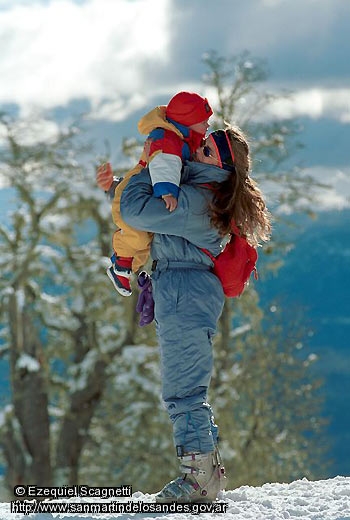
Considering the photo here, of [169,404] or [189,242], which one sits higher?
[189,242]

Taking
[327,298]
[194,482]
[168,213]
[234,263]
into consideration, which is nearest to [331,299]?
[327,298]

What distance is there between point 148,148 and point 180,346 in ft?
2.73

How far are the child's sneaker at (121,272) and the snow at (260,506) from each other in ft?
3.05

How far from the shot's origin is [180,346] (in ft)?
11.7

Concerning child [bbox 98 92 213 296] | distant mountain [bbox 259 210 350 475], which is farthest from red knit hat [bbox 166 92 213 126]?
distant mountain [bbox 259 210 350 475]

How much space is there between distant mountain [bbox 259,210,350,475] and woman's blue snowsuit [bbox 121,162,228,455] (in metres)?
13.6

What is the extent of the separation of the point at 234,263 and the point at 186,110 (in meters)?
0.69

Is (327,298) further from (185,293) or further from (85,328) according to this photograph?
(185,293)

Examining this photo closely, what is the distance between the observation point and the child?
3.46 metres

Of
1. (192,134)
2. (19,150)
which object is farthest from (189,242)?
(19,150)

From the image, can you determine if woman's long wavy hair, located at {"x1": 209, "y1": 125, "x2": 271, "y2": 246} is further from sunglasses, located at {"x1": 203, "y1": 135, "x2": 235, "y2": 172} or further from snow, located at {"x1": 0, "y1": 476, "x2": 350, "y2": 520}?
snow, located at {"x1": 0, "y1": 476, "x2": 350, "y2": 520}

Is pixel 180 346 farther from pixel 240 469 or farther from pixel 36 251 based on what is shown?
pixel 240 469

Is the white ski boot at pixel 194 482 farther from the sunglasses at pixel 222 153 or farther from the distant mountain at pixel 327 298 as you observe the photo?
the distant mountain at pixel 327 298

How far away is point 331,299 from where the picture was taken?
103062 mm
